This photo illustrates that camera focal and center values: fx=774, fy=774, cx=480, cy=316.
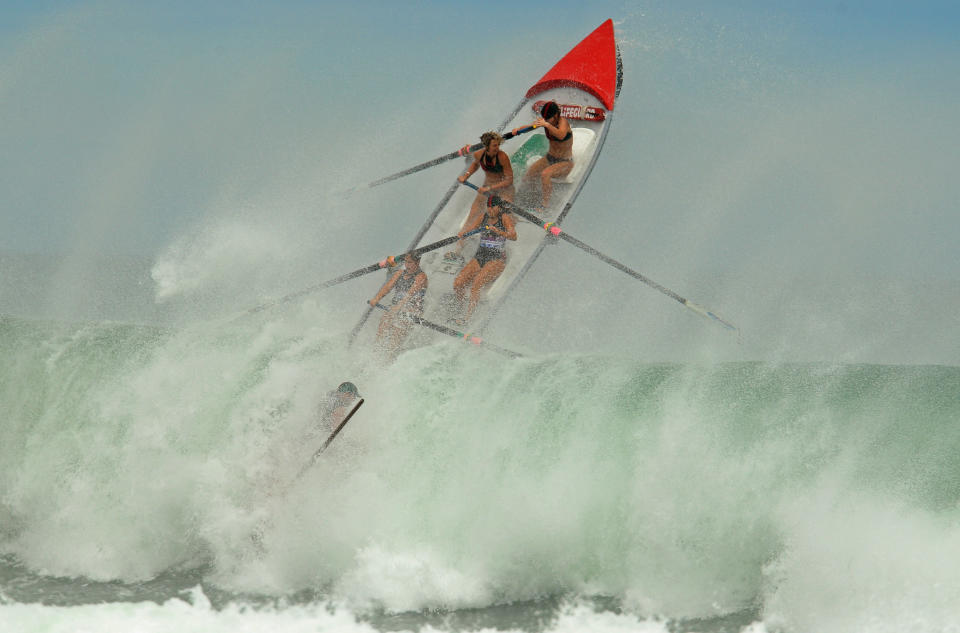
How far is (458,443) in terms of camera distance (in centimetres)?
795

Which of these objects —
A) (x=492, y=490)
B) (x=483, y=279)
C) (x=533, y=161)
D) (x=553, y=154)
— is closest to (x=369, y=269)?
(x=483, y=279)

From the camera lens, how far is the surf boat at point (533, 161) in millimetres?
9516

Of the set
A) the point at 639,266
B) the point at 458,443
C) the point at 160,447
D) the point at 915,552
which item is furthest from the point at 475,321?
the point at 639,266

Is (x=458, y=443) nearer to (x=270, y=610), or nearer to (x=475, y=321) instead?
(x=475, y=321)

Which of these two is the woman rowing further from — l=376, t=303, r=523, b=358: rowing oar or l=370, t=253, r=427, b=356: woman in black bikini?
l=376, t=303, r=523, b=358: rowing oar

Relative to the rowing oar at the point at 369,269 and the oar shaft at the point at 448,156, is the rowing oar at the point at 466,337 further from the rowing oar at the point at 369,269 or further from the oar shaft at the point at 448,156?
the oar shaft at the point at 448,156

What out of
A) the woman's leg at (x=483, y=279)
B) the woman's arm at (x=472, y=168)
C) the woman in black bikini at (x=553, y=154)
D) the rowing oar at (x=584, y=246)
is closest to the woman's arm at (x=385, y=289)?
the woman's leg at (x=483, y=279)

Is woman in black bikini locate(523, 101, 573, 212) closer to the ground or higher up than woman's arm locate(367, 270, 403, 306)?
higher up

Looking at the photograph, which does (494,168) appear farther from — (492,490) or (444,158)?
(492,490)

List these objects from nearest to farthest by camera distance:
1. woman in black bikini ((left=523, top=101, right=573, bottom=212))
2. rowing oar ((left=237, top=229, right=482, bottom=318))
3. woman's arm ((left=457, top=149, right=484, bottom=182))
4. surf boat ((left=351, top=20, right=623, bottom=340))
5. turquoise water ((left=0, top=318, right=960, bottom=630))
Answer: turquoise water ((left=0, top=318, right=960, bottom=630)), rowing oar ((left=237, top=229, right=482, bottom=318)), surf boat ((left=351, top=20, right=623, bottom=340)), woman's arm ((left=457, top=149, right=484, bottom=182)), woman in black bikini ((left=523, top=101, right=573, bottom=212))

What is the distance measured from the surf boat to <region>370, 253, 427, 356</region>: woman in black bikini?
0.28 meters

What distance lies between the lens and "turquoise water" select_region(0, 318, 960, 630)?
6648mm

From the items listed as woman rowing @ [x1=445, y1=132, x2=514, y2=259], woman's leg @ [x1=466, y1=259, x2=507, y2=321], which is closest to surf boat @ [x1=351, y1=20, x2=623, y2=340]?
woman's leg @ [x1=466, y1=259, x2=507, y2=321]

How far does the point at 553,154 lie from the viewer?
10.7 m
